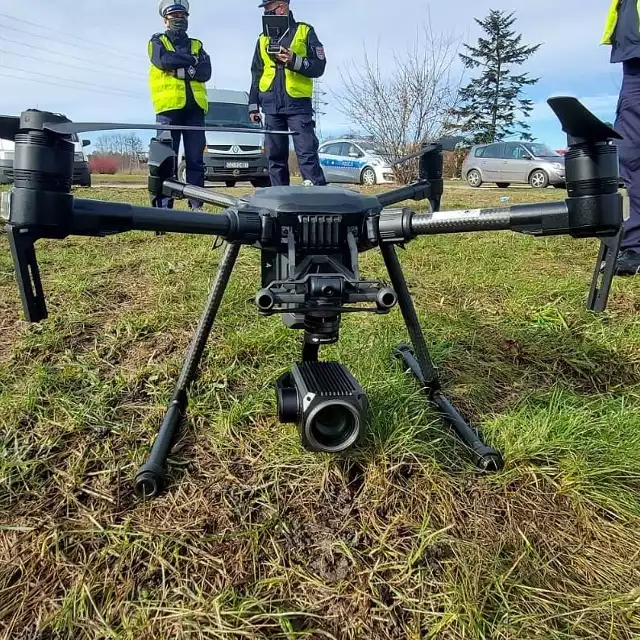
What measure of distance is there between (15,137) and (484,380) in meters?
1.95

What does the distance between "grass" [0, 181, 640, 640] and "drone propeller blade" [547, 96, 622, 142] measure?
102cm

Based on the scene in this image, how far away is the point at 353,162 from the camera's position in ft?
58.3

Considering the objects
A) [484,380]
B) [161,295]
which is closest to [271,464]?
[484,380]

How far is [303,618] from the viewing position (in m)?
1.33

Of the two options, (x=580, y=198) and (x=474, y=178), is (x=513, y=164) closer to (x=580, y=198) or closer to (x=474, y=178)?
(x=474, y=178)

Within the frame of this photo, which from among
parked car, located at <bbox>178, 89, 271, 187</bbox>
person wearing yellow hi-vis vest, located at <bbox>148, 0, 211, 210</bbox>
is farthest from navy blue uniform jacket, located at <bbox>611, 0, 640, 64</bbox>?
parked car, located at <bbox>178, 89, 271, 187</bbox>

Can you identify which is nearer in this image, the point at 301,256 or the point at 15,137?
the point at 15,137

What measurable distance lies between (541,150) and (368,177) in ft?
21.8

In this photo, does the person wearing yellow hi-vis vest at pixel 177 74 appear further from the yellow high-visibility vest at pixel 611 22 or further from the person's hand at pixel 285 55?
the yellow high-visibility vest at pixel 611 22

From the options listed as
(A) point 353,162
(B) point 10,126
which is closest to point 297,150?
(B) point 10,126

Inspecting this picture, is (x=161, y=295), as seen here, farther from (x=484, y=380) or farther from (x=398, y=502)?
(x=398, y=502)

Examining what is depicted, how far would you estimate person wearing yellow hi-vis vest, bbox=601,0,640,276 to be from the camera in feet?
11.7

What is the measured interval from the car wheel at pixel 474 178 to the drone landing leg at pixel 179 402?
20.2 m

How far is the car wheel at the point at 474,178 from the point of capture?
20406 mm
